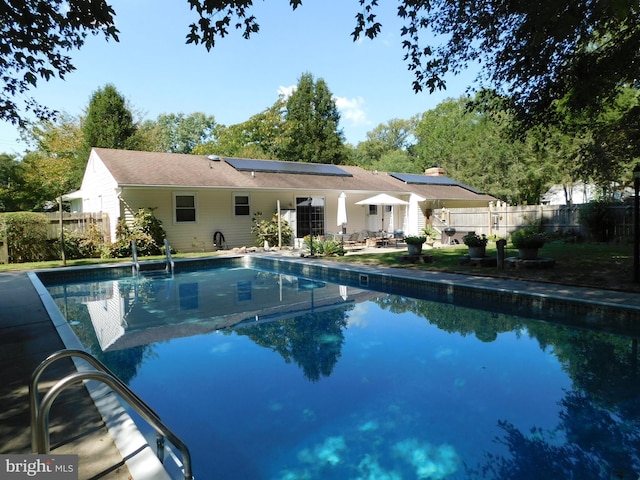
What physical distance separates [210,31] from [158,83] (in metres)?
19.6

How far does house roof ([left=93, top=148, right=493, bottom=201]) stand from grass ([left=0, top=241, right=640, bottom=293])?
330 cm

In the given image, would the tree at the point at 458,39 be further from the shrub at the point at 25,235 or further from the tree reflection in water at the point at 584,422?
the shrub at the point at 25,235

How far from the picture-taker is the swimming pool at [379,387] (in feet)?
11.6

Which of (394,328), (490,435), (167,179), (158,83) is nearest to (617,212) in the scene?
(394,328)

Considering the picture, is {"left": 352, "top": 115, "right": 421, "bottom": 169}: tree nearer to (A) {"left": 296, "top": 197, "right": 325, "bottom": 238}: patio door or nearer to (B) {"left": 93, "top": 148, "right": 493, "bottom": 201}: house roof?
(B) {"left": 93, "top": 148, "right": 493, "bottom": 201}: house roof

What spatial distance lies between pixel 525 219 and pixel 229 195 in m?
Answer: 14.4

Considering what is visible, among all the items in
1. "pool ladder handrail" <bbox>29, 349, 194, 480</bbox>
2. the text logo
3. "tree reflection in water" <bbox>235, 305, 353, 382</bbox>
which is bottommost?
"tree reflection in water" <bbox>235, 305, 353, 382</bbox>

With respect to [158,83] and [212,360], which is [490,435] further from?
[158,83]

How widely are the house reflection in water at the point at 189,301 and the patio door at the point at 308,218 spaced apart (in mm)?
6353

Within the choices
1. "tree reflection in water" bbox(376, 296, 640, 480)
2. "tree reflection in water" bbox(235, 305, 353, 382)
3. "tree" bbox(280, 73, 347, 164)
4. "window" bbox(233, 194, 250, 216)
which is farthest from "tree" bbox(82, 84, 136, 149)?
"tree reflection in water" bbox(376, 296, 640, 480)

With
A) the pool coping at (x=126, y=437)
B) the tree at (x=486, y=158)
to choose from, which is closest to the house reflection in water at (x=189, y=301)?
the pool coping at (x=126, y=437)

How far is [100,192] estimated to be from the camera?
1817 cm

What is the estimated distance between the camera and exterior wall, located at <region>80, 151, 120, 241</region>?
16.4m

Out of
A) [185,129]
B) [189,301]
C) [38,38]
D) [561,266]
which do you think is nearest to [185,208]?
[189,301]
